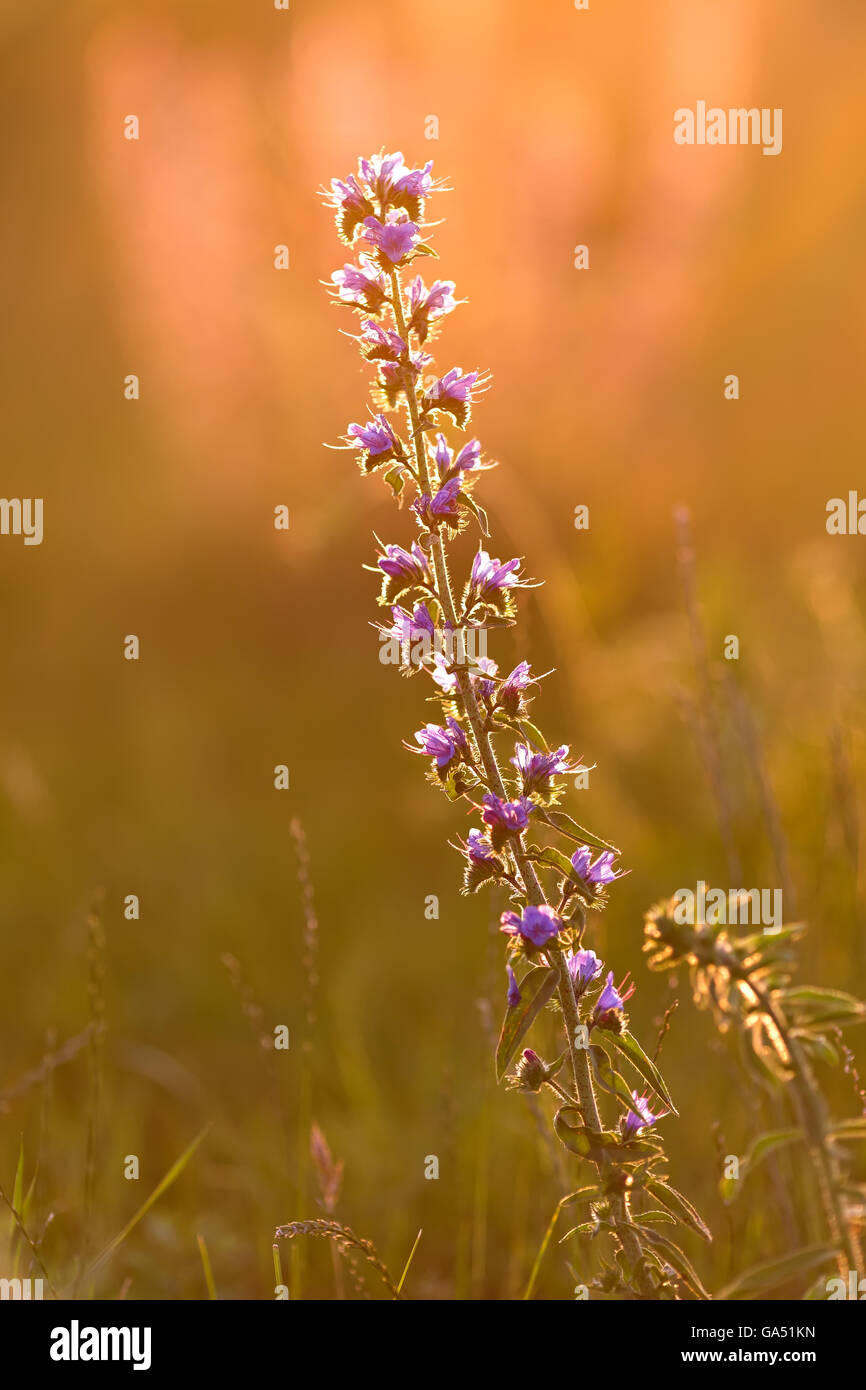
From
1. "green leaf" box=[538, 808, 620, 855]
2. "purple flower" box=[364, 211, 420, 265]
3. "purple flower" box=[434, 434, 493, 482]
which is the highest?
"purple flower" box=[364, 211, 420, 265]

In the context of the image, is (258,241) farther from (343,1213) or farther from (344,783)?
(343,1213)

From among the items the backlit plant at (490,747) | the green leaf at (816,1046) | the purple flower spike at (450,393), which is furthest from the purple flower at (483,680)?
the green leaf at (816,1046)

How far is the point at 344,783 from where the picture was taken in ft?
18.5

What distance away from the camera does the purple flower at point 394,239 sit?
1.58 meters

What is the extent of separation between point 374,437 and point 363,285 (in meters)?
0.23

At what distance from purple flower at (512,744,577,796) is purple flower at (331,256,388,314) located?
2.26ft

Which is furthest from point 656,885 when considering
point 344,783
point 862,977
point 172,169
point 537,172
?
point 172,169

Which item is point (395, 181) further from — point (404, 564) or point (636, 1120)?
point (636, 1120)

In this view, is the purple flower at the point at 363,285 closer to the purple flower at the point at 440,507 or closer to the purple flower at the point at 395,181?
the purple flower at the point at 395,181

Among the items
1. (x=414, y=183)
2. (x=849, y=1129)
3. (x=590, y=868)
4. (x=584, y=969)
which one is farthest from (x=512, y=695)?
(x=849, y=1129)

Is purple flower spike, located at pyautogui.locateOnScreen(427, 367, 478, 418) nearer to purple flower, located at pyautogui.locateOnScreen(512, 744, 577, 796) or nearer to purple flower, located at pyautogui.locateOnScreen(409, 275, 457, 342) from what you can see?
purple flower, located at pyautogui.locateOnScreen(409, 275, 457, 342)

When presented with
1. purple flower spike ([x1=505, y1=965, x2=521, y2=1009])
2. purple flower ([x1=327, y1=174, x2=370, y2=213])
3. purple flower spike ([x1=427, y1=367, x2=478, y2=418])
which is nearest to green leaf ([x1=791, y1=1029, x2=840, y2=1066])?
purple flower spike ([x1=505, y1=965, x2=521, y2=1009])

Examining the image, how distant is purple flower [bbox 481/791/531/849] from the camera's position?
149cm
